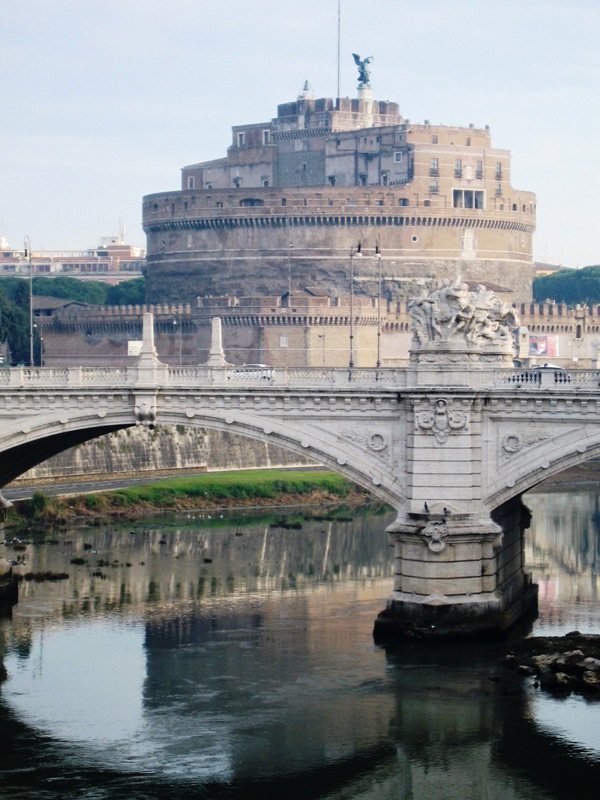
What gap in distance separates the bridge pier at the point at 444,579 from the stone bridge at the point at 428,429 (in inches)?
1.1

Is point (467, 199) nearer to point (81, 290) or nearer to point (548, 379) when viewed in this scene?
point (81, 290)

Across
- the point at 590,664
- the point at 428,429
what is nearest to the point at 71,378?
the point at 428,429

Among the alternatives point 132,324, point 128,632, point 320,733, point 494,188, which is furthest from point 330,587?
point 494,188

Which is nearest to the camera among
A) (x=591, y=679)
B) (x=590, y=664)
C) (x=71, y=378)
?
(x=591, y=679)

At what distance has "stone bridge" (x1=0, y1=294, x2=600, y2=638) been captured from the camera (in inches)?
1759

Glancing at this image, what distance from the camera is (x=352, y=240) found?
129250 millimetres

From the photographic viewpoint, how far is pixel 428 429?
149 feet

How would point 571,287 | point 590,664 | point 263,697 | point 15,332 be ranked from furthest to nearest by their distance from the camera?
point 571,287 < point 15,332 < point 590,664 < point 263,697

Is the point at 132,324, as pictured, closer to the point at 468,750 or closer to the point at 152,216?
the point at 152,216

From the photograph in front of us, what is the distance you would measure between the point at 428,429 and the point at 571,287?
11822 centimetres

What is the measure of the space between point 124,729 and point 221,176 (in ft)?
353

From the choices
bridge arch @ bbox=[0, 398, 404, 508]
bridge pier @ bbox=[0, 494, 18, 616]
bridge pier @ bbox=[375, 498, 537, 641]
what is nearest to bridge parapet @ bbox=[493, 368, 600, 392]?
bridge pier @ bbox=[375, 498, 537, 641]

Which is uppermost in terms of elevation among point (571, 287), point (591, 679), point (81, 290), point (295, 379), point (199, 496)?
point (571, 287)

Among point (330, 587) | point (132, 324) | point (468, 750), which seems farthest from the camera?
point (132, 324)
